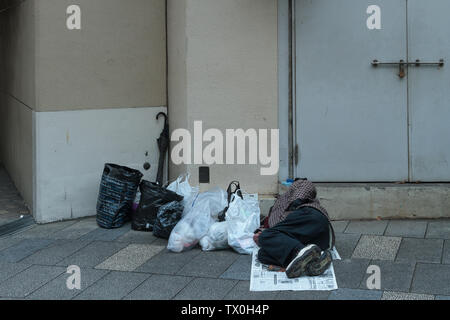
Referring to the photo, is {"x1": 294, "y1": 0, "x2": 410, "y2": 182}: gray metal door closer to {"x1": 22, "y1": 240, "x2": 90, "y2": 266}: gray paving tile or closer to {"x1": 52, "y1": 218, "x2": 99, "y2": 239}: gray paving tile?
{"x1": 52, "y1": 218, "x2": 99, "y2": 239}: gray paving tile

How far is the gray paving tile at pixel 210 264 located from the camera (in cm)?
592

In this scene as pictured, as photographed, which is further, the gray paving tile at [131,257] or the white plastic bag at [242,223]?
the white plastic bag at [242,223]

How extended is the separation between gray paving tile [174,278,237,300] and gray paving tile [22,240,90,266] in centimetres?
150

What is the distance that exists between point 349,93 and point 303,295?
9.50 ft

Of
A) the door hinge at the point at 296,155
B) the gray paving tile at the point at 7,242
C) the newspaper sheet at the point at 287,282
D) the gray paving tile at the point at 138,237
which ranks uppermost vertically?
the door hinge at the point at 296,155

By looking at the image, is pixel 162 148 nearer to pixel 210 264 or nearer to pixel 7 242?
pixel 7 242

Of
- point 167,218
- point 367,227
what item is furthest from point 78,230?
point 367,227

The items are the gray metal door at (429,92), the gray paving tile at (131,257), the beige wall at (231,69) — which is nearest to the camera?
the gray paving tile at (131,257)

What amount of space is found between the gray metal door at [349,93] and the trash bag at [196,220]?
1.18 m

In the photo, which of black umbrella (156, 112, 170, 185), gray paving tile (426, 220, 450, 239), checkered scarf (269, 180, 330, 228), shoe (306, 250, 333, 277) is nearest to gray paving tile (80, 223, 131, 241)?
black umbrella (156, 112, 170, 185)

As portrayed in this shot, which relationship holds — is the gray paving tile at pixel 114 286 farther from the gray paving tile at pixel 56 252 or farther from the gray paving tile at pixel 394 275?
the gray paving tile at pixel 394 275

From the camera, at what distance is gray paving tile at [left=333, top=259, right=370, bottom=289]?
5.54 m

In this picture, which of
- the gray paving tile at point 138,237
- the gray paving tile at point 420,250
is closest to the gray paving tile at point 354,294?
Result: the gray paving tile at point 420,250
